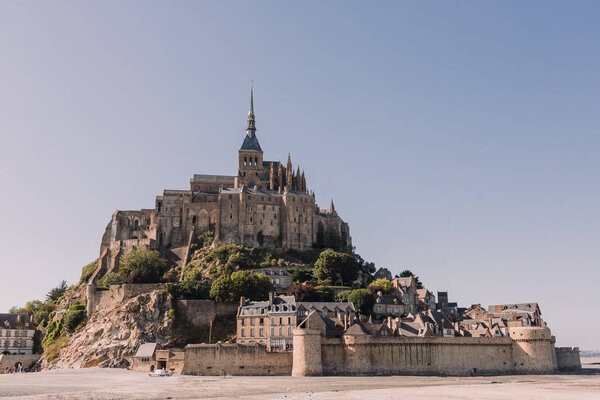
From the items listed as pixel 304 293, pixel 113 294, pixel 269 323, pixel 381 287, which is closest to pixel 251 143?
pixel 381 287

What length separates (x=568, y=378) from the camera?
2122 inches

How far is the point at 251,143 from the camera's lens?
10512 cm

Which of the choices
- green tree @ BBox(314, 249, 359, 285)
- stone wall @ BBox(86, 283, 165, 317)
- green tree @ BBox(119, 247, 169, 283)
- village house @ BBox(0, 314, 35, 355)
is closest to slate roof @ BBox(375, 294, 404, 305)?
green tree @ BBox(314, 249, 359, 285)

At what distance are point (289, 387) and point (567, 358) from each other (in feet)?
130

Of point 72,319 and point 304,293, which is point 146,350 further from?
point 304,293

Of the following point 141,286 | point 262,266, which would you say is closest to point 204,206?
point 262,266

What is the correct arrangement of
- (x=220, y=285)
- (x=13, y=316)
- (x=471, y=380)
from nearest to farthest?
(x=471, y=380) < (x=220, y=285) < (x=13, y=316)

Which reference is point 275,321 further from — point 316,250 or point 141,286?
point 316,250

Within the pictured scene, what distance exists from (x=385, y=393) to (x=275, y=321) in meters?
21.4

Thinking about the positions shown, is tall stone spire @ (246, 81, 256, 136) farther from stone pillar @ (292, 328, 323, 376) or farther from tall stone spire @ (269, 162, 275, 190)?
stone pillar @ (292, 328, 323, 376)

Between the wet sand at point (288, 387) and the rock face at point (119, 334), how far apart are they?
6.89 m

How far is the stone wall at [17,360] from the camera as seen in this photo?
211ft

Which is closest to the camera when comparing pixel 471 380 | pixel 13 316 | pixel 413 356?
pixel 471 380

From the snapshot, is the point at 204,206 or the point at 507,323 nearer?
the point at 507,323
